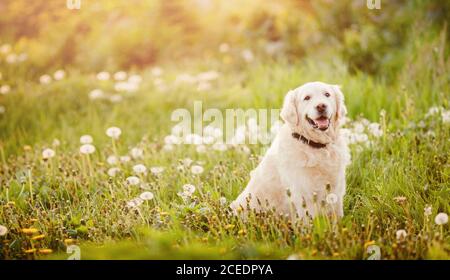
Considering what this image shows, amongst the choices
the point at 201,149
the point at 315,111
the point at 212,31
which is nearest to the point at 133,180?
the point at 201,149

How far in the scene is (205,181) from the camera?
13.9 feet

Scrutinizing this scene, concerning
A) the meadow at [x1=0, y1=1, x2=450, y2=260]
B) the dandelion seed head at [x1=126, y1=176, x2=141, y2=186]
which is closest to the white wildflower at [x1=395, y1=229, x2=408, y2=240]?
the meadow at [x1=0, y1=1, x2=450, y2=260]

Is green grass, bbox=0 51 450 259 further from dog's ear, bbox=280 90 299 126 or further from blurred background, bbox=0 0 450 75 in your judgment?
dog's ear, bbox=280 90 299 126

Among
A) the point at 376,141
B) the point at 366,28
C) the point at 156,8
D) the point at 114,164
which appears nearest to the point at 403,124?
the point at 376,141

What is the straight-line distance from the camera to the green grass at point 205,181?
10.1 ft

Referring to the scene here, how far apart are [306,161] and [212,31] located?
5.62 meters

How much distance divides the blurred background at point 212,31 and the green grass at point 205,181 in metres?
0.49

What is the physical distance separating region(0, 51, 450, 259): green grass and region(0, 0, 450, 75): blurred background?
491 millimetres

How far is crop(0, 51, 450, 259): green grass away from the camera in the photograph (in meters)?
3.08

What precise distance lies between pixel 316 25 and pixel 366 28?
93 cm

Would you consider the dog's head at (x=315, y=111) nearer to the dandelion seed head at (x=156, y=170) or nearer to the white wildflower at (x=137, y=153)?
the dandelion seed head at (x=156, y=170)

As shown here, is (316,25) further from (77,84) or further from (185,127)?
(77,84)
